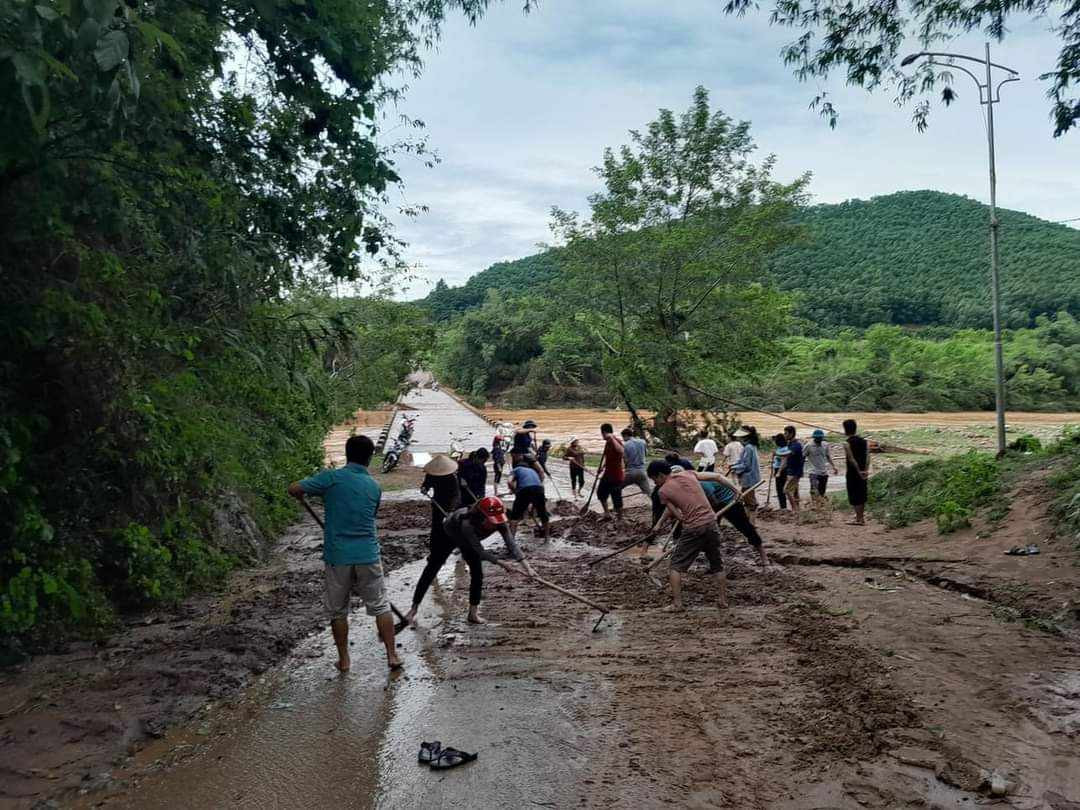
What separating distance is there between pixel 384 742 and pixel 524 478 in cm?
661

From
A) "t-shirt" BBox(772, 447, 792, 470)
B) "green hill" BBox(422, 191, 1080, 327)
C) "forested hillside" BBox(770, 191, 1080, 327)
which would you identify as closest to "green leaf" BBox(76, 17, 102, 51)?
"t-shirt" BBox(772, 447, 792, 470)

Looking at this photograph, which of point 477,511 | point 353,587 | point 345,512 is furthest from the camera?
point 477,511

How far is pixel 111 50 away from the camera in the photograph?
10.4 ft

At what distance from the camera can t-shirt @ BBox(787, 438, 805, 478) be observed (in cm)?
1362

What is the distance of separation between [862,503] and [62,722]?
10.8m

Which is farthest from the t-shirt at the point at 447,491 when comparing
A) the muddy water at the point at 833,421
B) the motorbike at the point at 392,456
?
the muddy water at the point at 833,421

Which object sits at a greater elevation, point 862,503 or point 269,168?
point 269,168

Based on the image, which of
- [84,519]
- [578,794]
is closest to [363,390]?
[84,519]

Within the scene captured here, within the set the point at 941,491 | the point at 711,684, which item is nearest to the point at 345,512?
the point at 711,684

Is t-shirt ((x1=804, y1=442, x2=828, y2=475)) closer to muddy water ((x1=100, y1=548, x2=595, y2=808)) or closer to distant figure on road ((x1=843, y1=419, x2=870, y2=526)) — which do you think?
distant figure on road ((x1=843, y1=419, x2=870, y2=526))

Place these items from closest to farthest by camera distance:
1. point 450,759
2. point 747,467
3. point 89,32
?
point 89,32 < point 450,759 < point 747,467

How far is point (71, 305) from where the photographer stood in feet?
18.8

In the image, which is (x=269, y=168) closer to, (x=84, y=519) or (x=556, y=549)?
(x=84, y=519)

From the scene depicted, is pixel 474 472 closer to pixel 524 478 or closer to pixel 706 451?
pixel 524 478
